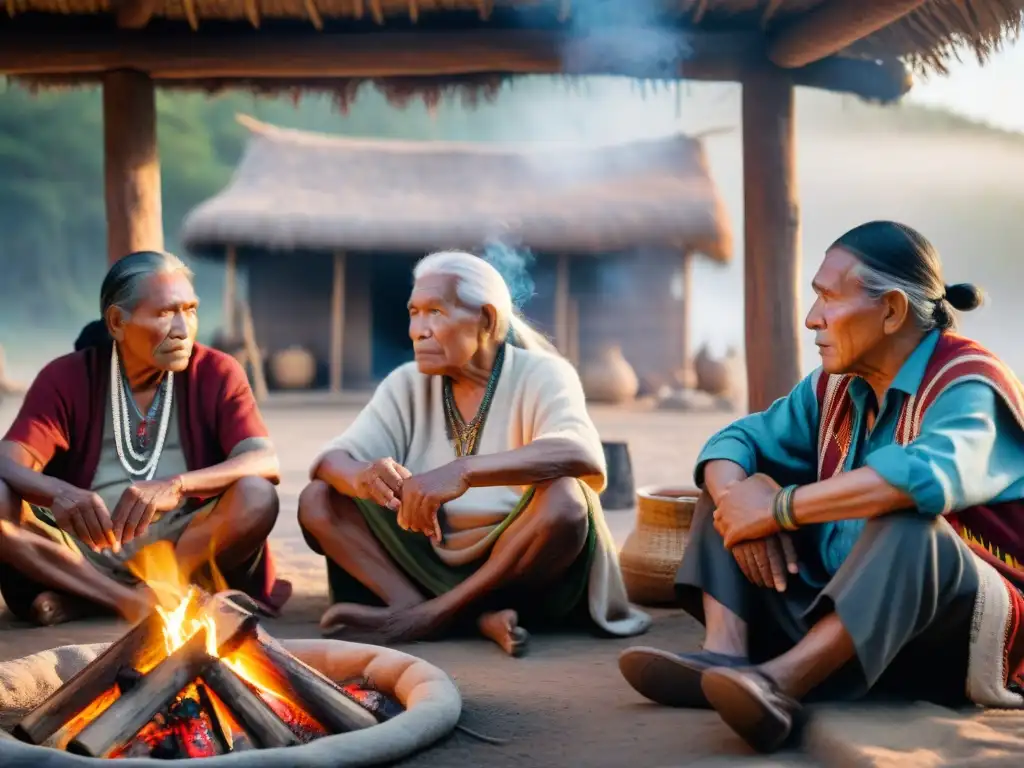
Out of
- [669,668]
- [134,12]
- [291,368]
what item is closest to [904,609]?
[669,668]

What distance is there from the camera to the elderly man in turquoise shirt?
2.99 meters

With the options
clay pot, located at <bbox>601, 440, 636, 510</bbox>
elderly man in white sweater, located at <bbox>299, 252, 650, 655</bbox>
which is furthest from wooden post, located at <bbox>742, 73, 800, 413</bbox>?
elderly man in white sweater, located at <bbox>299, 252, 650, 655</bbox>

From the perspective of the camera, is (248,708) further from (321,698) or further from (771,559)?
(771,559)

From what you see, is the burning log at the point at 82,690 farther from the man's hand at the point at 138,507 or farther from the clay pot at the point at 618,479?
the clay pot at the point at 618,479

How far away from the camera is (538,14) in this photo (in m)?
6.33

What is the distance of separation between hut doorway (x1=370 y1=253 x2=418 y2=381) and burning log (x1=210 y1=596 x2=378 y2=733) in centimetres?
1526

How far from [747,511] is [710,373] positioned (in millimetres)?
14840

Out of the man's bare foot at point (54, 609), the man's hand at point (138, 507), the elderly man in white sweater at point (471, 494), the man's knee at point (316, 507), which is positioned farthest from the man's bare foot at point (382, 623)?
the man's bare foot at point (54, 609)

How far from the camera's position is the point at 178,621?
3.21 m

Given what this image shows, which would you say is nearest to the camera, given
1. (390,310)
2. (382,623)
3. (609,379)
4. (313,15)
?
(382,623)

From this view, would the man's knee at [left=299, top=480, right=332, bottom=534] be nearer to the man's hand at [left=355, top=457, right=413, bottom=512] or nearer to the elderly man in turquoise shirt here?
the man's hand at [left=355, top=457, right=413, bottom=512]

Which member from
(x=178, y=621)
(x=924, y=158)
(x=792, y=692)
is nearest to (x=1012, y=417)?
(x=792, y=692)

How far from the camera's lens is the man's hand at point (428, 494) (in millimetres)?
4168

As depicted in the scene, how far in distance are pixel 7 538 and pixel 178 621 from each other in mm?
1701
